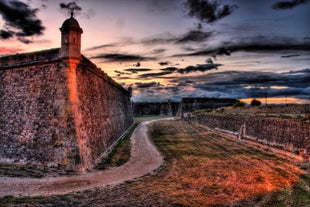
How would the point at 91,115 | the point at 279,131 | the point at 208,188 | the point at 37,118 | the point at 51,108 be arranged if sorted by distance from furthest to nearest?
the point at 279,131 → the point at 91,115 → the point at 37,118 → the point at 51,108 → the point at 208,188

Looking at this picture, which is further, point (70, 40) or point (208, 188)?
point (70, 40)

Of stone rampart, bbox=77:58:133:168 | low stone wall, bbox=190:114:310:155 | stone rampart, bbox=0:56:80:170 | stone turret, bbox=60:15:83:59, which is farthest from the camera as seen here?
low stone wall, bbox=190:114:310:155

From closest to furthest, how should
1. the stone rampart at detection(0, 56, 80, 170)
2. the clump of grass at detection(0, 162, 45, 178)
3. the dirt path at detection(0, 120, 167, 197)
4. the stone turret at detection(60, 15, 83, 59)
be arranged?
the dirt path at detection(0, 120, 167, 197)
the clump of grass at detection(0, 162, 45, 178)
the stone rampart at detection(0, 56, 80, 170)
the stone turret at detection(60, 15, 83, 59)

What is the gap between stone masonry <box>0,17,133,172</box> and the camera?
1344 centimetres

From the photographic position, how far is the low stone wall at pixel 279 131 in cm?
1600

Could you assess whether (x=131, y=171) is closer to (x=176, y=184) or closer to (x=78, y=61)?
(x=176, y=184)

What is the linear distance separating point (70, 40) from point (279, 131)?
1537cm

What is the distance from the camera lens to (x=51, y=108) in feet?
46.3

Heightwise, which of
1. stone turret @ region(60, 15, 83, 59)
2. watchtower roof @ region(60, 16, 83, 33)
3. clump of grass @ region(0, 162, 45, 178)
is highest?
watchtower roof @ region(60, 16, 83, 33)

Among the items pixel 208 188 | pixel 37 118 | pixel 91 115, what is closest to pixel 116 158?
pixel 91 115

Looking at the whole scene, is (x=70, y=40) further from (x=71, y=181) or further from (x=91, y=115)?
(x=71, y=181)

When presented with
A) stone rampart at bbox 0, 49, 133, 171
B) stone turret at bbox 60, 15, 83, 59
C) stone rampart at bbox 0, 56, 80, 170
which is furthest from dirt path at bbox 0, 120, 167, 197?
stone turret at bbox 60, 15, 83, 59

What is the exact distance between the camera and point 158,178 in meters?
11.8

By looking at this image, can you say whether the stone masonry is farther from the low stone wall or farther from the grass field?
the low stone wall
